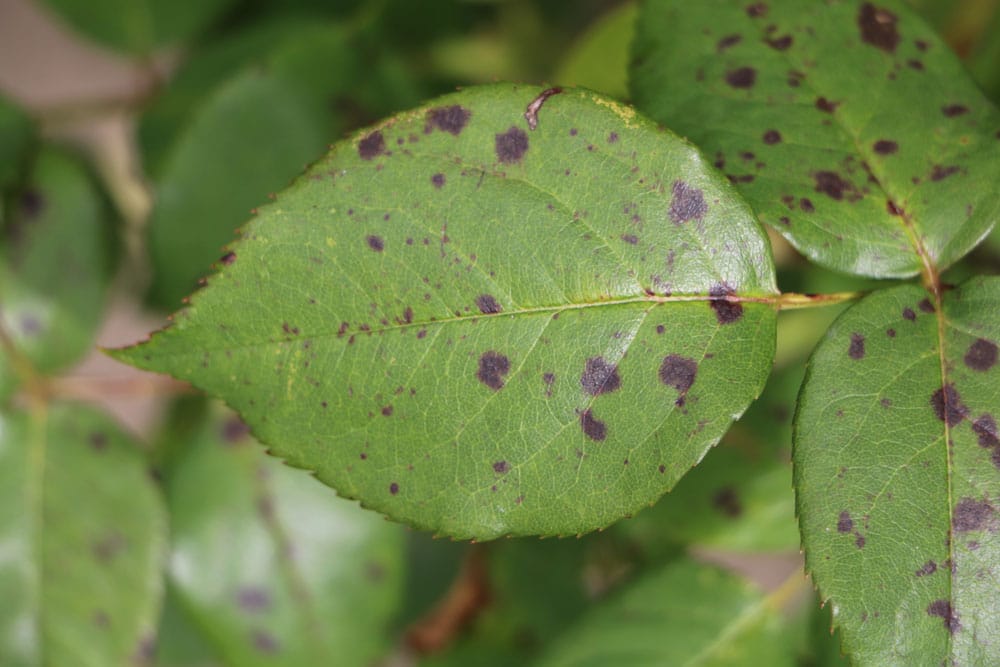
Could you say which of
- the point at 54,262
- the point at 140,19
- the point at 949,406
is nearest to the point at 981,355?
the point at 949,406

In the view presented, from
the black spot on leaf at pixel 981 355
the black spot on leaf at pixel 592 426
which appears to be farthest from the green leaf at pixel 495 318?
the black spot on leaf at pixel 981 355

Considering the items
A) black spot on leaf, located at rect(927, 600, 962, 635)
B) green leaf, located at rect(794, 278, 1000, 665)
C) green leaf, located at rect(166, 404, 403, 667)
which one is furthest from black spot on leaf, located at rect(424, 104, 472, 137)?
green leaf, located at rect(166, 404, 403, 667)

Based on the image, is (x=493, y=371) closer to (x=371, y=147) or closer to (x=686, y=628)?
(x=371, y=147)

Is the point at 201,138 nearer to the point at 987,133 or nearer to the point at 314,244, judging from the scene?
the point at 314,244

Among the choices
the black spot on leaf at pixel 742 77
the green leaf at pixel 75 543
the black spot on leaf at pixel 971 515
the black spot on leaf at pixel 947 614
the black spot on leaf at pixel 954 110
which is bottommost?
the green leaf at pixel 75 543

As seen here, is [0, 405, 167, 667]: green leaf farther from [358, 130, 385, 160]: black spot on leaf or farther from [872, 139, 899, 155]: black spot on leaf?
[872, 139, 899, 155]: black spot on leaf

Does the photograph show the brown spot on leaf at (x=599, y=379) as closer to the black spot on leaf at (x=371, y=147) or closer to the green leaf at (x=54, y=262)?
the black spot on leaf at (x=371, y=147)
